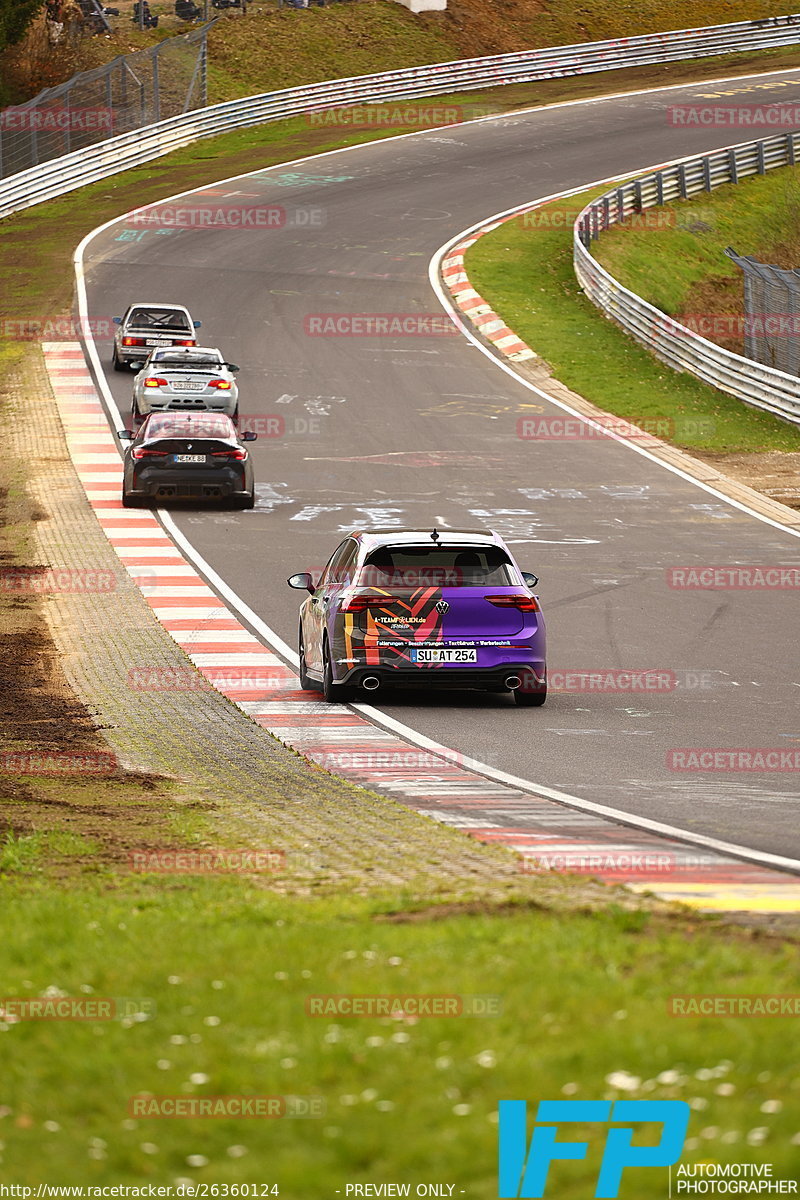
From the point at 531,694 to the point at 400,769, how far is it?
310 cm

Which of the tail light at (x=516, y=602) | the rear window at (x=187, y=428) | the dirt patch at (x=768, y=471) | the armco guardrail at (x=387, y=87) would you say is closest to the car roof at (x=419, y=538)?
the tail light at (x=516, y=602)

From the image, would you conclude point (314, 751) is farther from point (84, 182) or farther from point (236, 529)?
point (84, 182)

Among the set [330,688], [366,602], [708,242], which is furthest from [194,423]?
[708,242]

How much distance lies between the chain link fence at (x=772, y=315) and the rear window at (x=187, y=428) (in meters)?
16.8

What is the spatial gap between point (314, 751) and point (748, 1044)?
8.35 m

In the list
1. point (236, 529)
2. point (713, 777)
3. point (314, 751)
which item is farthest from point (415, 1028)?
point (236, 529)

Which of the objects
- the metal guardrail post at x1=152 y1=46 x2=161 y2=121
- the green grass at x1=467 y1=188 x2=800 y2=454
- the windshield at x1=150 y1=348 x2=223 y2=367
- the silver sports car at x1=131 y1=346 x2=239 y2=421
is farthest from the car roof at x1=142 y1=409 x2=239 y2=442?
the metal guardrail post at x1=152 y1=46 x2=161 y2=121

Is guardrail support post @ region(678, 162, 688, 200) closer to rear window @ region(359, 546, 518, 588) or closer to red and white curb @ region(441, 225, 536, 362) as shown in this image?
red and white curb @ region(441, 225, 536, 362)

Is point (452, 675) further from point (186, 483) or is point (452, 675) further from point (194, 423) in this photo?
point (194, 423)

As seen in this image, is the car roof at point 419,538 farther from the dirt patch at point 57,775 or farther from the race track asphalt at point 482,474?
the dirt patch at point 57,775

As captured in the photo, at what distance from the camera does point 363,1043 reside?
205 inches

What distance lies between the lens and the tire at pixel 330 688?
1505 centimetres

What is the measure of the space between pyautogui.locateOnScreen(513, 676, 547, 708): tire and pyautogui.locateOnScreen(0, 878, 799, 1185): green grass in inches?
308

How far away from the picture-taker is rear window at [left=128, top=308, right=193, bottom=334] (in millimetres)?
37781
